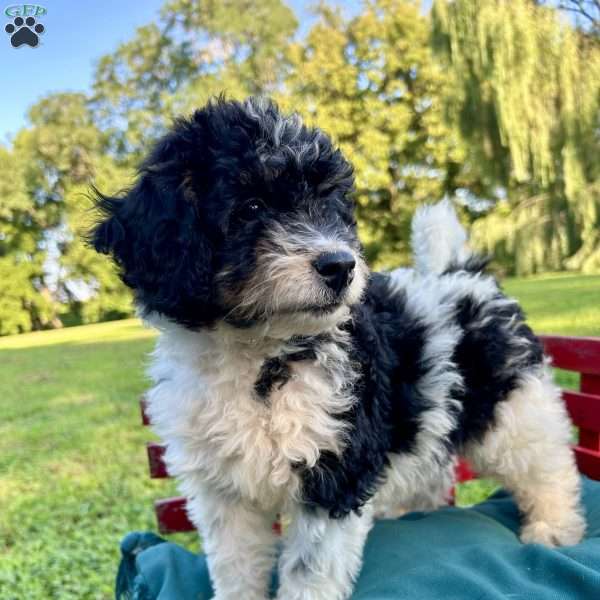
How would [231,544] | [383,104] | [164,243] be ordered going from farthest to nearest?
[383,104]
[231,544]
[164,243]

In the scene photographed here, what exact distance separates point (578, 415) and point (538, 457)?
720mm

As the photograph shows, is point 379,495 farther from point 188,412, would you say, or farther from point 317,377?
point 188,412

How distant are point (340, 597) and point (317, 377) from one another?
2.83 feet

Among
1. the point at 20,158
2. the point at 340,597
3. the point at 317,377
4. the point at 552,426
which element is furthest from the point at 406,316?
the point at 20,158

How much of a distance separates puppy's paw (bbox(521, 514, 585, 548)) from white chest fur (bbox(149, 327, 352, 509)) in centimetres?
126

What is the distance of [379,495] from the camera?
8.75 ft

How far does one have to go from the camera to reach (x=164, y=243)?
1983 millimetres

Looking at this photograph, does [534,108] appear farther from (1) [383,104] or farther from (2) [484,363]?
(1) [383,104]

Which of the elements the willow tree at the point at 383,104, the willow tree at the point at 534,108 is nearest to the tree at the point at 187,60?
the willow tree at the point at 383,104

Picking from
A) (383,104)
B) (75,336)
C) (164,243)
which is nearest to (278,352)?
(164,243)

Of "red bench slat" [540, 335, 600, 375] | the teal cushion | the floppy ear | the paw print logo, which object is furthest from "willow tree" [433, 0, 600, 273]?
the floppy ear

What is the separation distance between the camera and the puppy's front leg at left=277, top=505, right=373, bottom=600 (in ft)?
7.09

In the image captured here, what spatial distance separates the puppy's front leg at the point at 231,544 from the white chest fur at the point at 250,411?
0.19 m

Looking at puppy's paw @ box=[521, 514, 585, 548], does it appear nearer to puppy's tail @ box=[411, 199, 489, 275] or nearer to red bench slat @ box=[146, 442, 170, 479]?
puppy's tail @ box=[411, 199, 489, 275]
